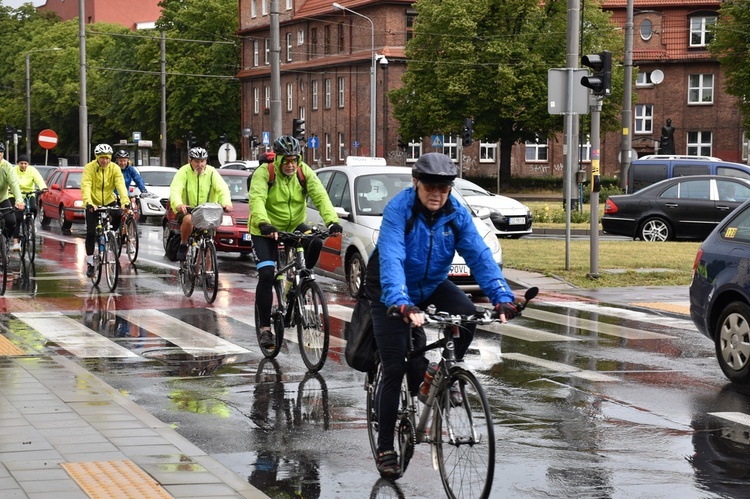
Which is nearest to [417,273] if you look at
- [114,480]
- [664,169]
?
[114,480]

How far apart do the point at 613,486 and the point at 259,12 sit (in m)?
88.1

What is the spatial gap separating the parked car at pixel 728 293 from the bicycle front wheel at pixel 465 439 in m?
4.46

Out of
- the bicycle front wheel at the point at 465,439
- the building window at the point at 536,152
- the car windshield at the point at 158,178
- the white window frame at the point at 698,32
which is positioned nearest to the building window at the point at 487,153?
the building window at the point at 536,152

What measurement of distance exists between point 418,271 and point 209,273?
9.45 m

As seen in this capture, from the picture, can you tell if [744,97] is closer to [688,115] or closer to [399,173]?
[688,115]

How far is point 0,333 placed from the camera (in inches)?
487

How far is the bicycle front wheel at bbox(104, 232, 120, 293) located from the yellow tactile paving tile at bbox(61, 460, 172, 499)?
10401 mm

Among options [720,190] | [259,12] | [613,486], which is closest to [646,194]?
[720,190]

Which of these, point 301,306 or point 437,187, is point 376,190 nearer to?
point 301,306

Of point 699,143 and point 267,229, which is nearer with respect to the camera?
point 267,229

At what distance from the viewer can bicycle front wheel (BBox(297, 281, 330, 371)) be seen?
10172 mm

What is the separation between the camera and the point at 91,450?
6.86 m

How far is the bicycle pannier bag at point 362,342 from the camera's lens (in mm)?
6539

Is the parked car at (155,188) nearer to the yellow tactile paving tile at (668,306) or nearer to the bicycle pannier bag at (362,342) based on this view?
the yellow tactile paving tile at (668,306)
